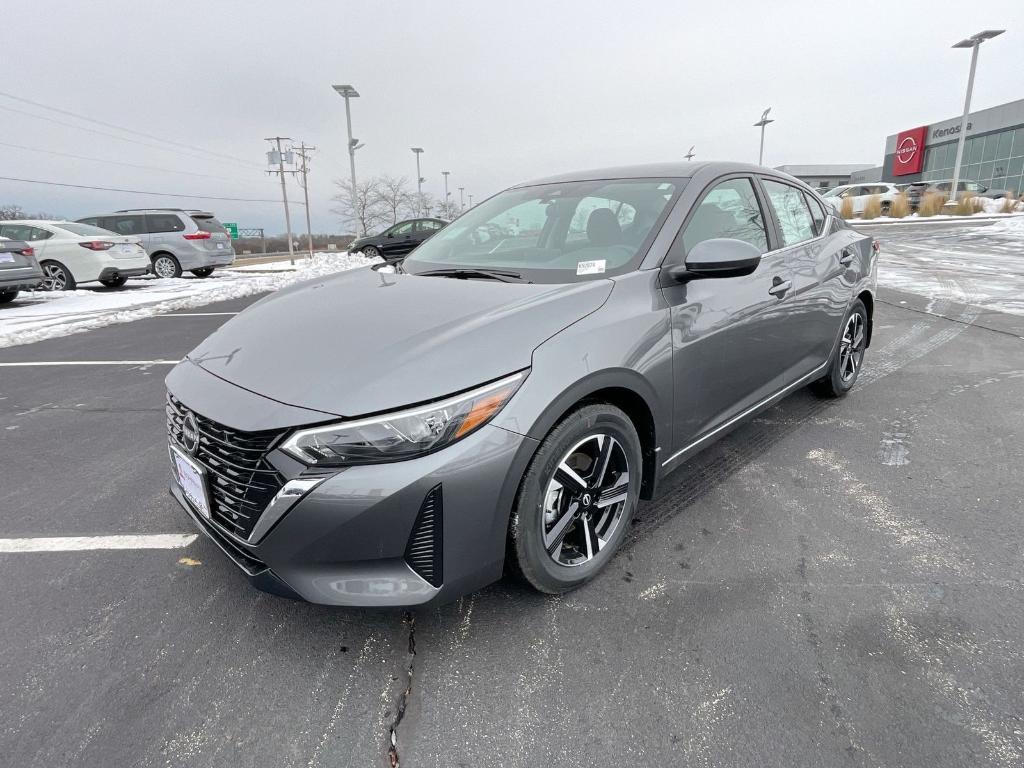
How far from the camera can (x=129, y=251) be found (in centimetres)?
1184

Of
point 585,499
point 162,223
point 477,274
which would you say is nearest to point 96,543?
point 477,274

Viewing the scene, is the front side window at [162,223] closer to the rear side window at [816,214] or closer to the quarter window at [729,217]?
the rear side window at [816,214]

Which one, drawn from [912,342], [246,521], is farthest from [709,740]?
[912,342]

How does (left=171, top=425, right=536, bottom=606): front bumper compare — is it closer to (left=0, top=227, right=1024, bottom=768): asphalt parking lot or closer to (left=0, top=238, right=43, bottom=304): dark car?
(left=0, top=227, right=1024, bottom=768): asphalt parking lot

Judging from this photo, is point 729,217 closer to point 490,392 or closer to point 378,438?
point 490,392

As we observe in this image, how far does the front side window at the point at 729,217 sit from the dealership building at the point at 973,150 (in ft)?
163

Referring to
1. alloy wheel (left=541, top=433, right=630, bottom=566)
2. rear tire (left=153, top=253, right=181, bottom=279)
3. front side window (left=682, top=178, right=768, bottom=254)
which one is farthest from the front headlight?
rear tire (left=153, top=253, right=181, bottom=279)

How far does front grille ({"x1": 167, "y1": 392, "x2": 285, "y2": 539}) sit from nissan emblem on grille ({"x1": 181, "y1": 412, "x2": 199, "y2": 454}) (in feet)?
0.06

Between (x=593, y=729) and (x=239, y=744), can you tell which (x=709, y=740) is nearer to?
(x=593, y=729)

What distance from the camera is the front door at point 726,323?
98.6 inches

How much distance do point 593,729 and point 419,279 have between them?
1.89m

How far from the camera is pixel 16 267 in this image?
9.38 meters

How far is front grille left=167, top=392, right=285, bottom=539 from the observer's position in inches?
68.5

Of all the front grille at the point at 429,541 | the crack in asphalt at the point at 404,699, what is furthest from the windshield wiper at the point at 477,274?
the crack in asphalt at the point at 404,699
